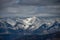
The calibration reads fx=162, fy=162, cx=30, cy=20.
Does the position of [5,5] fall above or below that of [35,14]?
above

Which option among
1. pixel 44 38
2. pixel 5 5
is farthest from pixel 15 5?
pixel 44 38

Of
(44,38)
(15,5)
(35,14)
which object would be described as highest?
(15,5)

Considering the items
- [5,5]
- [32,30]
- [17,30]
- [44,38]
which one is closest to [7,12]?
[5,5]

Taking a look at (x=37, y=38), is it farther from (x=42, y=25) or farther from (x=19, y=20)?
(x=19, y=20)

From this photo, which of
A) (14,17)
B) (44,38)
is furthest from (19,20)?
(44,38)

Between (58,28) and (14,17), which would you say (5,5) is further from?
(58,28)

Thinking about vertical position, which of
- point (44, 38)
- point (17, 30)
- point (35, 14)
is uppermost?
point (35, 14)

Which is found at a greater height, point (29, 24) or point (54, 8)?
point (54, 8)
